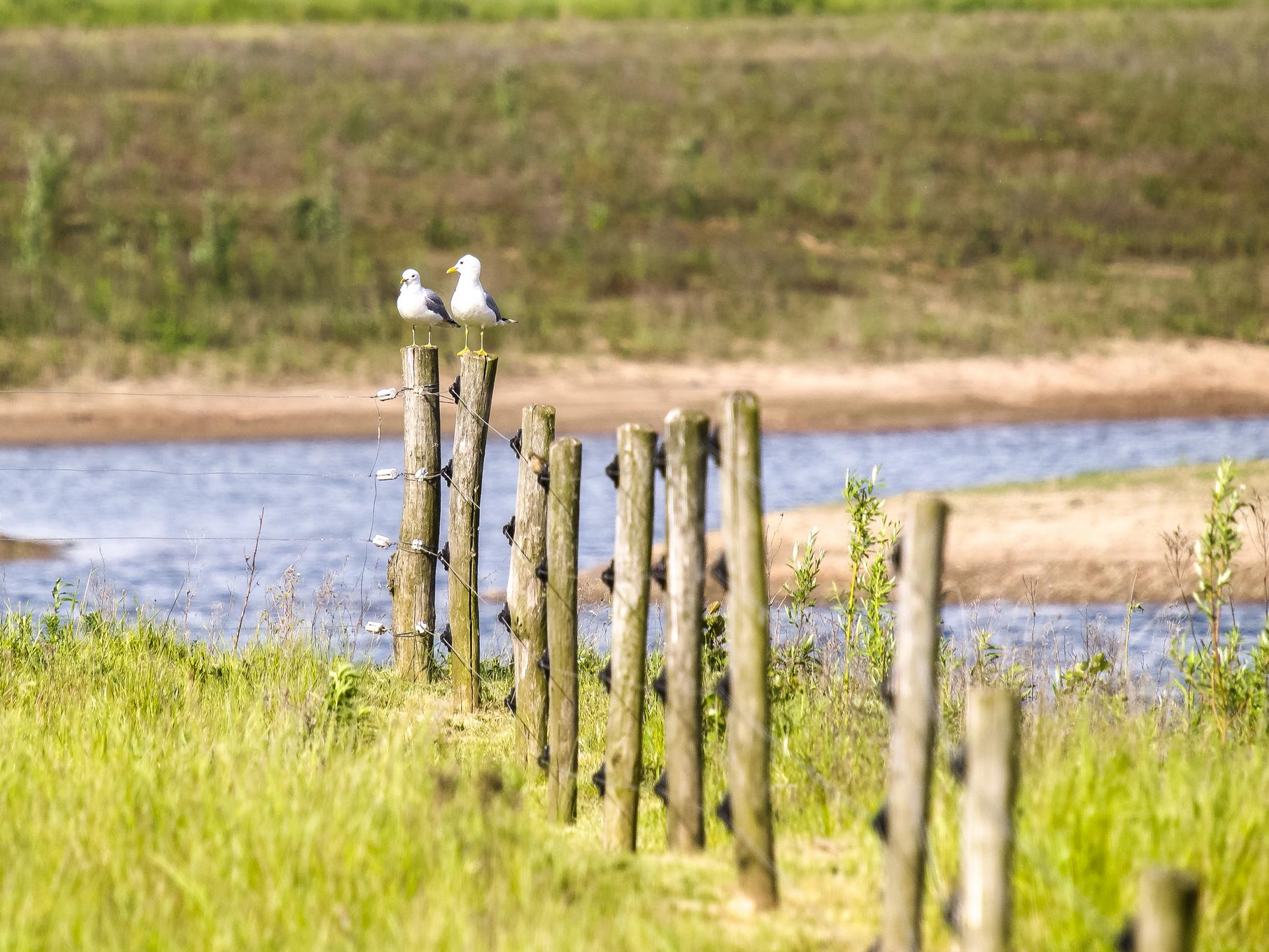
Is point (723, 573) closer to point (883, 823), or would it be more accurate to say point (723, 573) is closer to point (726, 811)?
point (726, 811)

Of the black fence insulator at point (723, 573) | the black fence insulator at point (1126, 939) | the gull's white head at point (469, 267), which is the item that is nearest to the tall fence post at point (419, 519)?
the gull's white head at point (469, 267)

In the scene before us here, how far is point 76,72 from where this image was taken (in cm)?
3931

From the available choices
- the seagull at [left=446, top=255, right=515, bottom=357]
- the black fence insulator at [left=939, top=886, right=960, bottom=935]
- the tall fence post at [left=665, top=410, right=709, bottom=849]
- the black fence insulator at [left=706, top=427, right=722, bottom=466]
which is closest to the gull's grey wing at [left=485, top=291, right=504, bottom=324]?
the seagull at [left=446, top=255, right=515, bottom=357]

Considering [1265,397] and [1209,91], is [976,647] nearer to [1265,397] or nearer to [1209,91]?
[1265,397]

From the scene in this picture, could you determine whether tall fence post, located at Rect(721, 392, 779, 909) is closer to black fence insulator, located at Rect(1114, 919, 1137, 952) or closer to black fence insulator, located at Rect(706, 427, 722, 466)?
black fence insulator, located at Rect(706, 427, 722, 466)

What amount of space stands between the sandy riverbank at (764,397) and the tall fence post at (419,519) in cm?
1267

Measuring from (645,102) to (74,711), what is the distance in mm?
35736

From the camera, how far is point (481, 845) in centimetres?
421

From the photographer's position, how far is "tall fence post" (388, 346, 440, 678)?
7.55m

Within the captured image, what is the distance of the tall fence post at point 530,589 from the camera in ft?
20.7

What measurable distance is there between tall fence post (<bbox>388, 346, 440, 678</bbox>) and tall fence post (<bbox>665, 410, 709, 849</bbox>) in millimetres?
3051

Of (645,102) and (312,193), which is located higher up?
(645,102)

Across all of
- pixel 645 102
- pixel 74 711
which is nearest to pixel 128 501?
pixel 74 711

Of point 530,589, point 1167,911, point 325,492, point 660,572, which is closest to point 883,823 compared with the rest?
point 1167,911
